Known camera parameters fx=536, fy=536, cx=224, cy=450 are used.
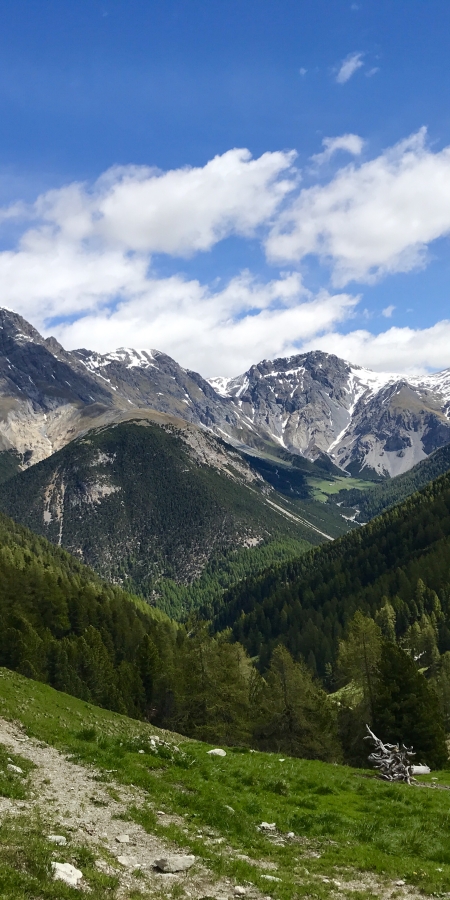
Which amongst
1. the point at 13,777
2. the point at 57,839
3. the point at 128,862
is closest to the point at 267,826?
the point at 128,862

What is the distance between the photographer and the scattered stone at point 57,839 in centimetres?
1459

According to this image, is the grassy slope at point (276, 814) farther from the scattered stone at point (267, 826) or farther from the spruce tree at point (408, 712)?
the spruce tree at point (408, 712)

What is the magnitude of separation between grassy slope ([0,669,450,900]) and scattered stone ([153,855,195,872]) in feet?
2.52

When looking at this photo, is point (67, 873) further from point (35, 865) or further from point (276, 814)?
point (276, 814)

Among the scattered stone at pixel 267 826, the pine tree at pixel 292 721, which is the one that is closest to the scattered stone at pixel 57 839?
the scattered stone at pixel 267 826

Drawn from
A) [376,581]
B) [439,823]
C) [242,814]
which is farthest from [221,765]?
[376,581]

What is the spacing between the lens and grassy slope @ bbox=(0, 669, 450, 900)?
15.8 meters

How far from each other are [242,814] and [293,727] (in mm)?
38537

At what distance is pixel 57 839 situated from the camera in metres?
14.8

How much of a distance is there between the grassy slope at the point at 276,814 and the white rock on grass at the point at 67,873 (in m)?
0.37

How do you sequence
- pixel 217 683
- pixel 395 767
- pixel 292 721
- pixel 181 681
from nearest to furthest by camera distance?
1. pixel 395 767
2. pixel 292 721
3. pixel 217 683
4. pixel 181 681

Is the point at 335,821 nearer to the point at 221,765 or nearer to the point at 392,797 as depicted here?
the point at 392,797

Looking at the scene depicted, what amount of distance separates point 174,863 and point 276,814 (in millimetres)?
7197

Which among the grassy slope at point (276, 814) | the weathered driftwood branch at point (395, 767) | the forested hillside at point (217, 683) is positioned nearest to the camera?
the grassy slope at point (276, 814)
